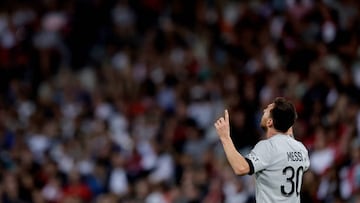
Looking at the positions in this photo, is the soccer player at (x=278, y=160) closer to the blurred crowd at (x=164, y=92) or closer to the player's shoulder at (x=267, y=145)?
the player's shoulder at (x=267, y=145)

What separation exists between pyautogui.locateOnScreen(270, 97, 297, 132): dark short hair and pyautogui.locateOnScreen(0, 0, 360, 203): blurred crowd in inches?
172

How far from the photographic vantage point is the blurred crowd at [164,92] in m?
14.6

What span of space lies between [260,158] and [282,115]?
0.38 meters

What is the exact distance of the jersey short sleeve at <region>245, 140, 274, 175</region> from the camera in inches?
334

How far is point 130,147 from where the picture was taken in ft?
54.5

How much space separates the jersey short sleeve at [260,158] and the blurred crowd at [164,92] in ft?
14.7

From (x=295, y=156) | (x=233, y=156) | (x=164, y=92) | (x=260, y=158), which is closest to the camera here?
(x=233, y=156)

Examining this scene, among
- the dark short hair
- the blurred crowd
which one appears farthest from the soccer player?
the blurred crowd

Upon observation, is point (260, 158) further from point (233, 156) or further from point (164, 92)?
point (164, 92)

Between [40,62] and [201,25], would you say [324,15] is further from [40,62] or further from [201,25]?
[40,62]

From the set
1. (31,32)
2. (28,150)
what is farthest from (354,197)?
(31,32)

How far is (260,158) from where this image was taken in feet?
28.1

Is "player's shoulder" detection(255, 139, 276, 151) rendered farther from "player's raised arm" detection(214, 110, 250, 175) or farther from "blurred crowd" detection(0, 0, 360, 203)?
"blurred crowd" detection(0, 0, 360, 203)

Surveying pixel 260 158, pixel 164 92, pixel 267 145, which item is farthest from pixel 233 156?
pixel 164 92
